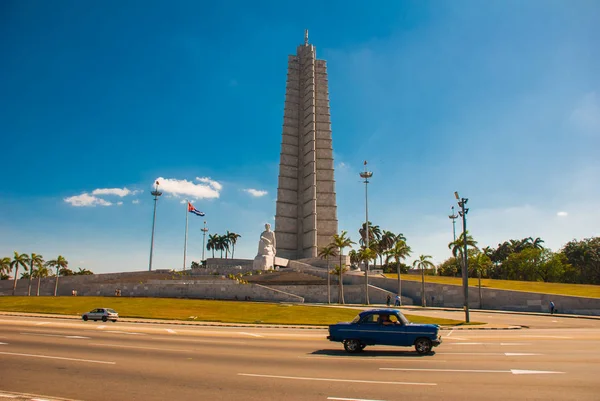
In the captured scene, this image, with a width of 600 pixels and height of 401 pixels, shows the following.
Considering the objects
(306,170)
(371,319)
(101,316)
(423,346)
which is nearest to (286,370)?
(371,319)

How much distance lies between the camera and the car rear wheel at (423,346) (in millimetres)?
14094

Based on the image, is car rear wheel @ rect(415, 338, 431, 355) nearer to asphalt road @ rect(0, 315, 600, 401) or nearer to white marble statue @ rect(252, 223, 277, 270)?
asphalt road @ rect(0, 315, 600, 401)

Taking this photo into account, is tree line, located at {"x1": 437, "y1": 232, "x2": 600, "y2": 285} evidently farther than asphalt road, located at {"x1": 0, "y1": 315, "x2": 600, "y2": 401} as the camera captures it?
Yes

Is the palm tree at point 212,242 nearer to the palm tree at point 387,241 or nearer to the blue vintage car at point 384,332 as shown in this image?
the palm tree at point 387,241

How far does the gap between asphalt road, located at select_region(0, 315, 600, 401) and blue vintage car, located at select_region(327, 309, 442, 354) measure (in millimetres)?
472

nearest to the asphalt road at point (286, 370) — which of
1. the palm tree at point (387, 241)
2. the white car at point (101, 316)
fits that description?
the white car at point (101, 316)

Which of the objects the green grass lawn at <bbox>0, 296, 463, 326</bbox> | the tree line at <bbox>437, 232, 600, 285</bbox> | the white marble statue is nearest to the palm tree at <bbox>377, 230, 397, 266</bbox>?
the tree line at <bbox>437, 232, 600, 285</bbox>

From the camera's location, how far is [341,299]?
163 ft

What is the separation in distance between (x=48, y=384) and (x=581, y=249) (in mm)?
98745

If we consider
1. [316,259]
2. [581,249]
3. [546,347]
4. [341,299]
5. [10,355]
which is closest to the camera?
[10,355]

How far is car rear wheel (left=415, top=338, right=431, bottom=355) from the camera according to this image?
14.1 metres

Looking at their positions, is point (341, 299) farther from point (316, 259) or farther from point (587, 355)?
point (587, 355)

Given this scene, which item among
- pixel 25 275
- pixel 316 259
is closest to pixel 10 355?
pixel 316 259

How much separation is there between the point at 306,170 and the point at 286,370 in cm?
7809
